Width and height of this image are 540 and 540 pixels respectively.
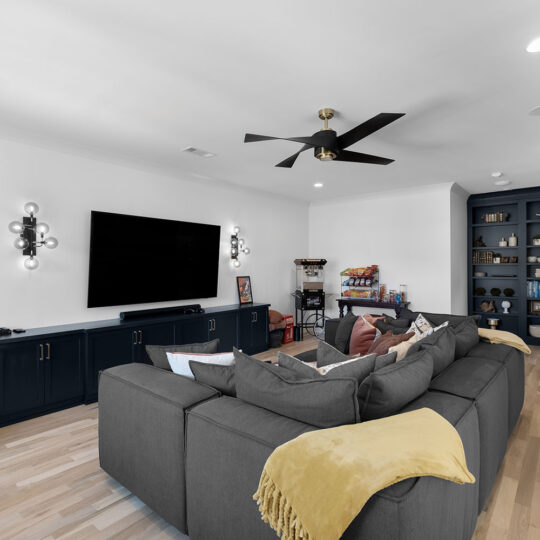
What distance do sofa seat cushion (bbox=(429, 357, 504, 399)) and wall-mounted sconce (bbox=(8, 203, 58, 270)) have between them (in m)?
3.65

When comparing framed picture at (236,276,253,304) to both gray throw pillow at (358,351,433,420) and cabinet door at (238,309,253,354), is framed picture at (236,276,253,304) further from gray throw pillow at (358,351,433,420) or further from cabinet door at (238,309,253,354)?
gray throw pillow at (358,351,433,420)

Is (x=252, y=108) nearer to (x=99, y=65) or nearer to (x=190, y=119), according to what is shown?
(x=190, y=119)

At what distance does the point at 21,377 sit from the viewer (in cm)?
324

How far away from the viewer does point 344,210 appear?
7027 millimetres

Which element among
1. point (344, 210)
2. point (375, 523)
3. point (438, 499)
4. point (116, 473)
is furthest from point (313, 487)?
point (344, 210)

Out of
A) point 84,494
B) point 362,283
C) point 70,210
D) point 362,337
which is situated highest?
point 70,210

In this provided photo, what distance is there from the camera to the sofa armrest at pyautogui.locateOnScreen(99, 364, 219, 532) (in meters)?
1.78

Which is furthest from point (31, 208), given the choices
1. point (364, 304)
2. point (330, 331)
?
point (364, 304)

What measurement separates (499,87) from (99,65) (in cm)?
276

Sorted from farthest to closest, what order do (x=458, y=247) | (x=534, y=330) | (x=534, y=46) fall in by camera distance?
(x=458, y=247)
(x=534, y=330)
(x=534, y=46)

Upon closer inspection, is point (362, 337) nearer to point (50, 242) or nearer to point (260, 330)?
point (260, 330)

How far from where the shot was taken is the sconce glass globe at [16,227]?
3500 millimetres

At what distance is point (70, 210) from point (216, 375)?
10.0ft

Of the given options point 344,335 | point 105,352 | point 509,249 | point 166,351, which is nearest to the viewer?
point 166,351
